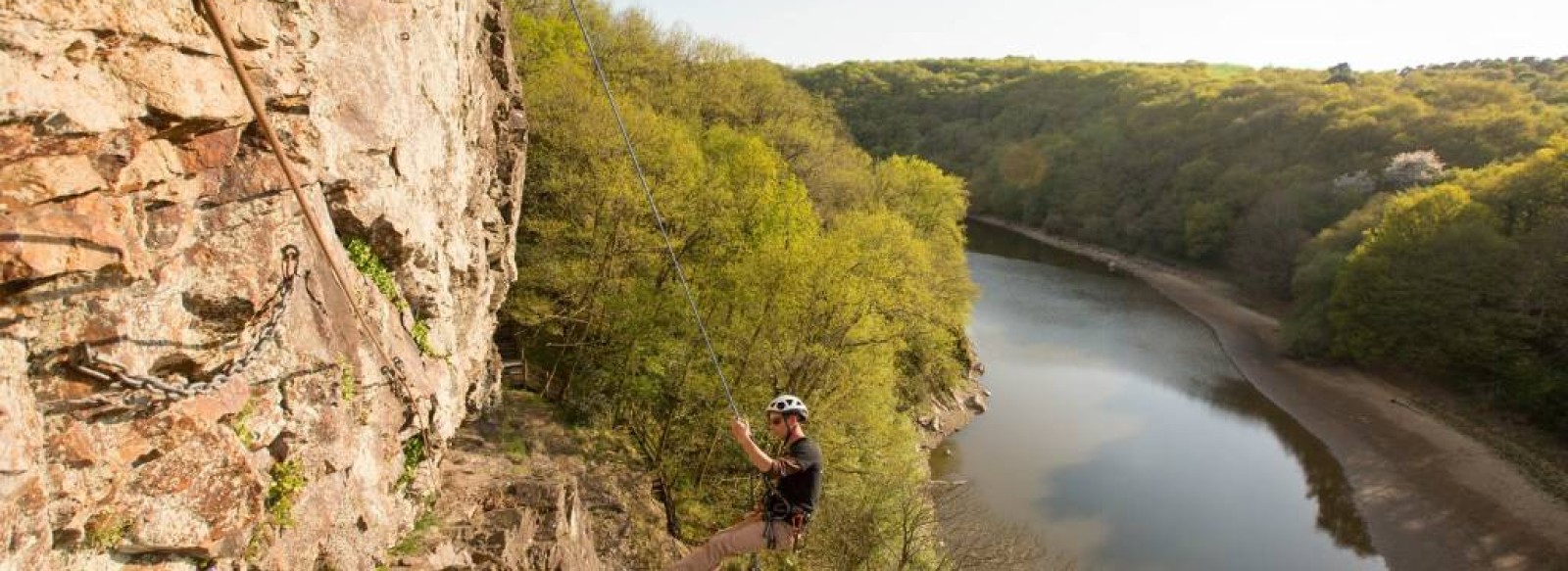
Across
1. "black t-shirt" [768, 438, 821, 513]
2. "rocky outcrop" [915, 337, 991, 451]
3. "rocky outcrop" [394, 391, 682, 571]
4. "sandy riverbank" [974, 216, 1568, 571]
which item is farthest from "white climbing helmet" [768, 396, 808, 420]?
"sandy riverbank" [974, 216, 1568, 571]

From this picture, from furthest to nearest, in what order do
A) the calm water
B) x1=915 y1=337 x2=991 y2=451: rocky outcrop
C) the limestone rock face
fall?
x1=915 y1=337 x2=991 y2=451: rocky outcrop, the calm water, the limestone rock face

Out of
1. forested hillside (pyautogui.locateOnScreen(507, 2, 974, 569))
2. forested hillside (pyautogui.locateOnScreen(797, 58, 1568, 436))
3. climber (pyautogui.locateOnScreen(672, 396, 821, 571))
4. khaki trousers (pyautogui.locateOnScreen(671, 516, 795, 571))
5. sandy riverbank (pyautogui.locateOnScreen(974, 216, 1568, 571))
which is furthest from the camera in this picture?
forested hillside (pyautogui.locateOnScreen(797, 58, 1568, 436))

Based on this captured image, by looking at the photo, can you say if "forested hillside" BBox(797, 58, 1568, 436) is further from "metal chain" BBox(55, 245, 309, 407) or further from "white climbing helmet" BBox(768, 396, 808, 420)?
"metal chain" BBox(55, 245, 309, 407)

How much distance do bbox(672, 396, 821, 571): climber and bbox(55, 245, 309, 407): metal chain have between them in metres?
3.60

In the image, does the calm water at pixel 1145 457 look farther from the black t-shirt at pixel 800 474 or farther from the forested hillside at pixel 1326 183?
the black t-shirt at pixel 800 474

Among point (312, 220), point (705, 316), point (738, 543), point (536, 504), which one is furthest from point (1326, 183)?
point (312, 220)

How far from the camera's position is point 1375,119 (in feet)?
203

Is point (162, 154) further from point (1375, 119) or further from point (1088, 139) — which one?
point (1088, 139)

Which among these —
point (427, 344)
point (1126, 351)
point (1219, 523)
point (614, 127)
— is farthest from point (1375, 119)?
point (427, 344)

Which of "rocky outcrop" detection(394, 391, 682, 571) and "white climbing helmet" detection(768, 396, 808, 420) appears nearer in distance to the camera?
"white climbing helmet" detection(768, 396, 808, 420)

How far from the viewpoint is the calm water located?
23766mm

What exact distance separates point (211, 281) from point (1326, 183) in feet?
218

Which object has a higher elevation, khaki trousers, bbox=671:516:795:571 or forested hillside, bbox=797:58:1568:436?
forested hillside, bbox=797:58:1568:436

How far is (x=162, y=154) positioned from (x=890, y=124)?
105803mm
